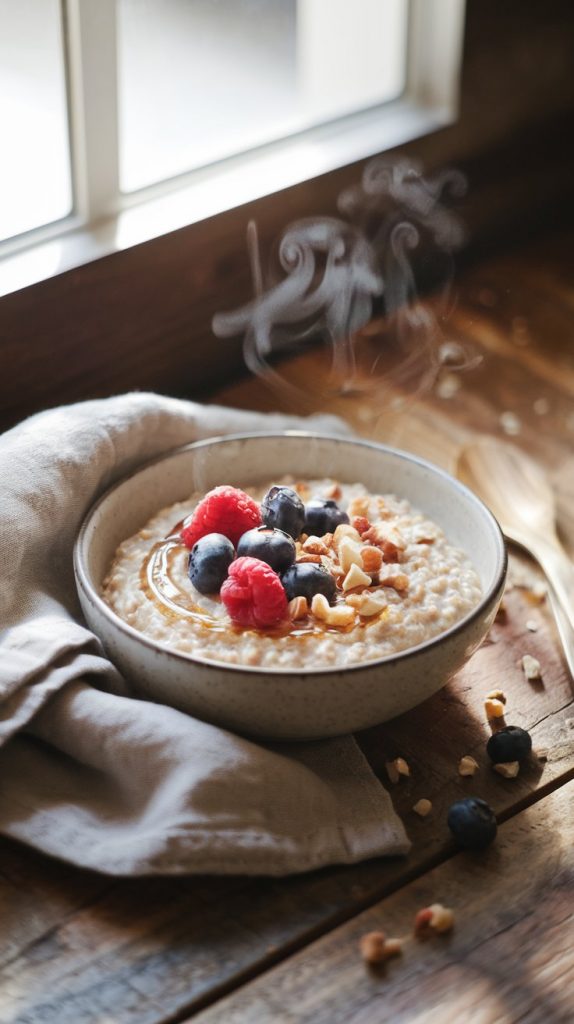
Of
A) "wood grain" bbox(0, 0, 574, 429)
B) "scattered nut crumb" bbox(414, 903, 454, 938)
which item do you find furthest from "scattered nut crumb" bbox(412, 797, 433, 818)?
"wood grain" bbox(0, 0, 574, 429)

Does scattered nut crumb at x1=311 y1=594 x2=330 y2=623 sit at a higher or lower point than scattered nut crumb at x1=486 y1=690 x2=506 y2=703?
higher

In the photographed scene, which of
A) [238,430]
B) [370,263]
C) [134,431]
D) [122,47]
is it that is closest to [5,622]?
[134,431]

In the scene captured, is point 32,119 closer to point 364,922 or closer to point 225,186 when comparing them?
point 225,186

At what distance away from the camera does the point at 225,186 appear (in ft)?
5.70

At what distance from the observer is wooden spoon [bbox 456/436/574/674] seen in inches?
57.4

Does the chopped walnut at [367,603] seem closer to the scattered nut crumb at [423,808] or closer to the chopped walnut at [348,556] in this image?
the chopped walnut at [348,556]

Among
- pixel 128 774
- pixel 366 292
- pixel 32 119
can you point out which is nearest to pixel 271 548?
pixel 128 774

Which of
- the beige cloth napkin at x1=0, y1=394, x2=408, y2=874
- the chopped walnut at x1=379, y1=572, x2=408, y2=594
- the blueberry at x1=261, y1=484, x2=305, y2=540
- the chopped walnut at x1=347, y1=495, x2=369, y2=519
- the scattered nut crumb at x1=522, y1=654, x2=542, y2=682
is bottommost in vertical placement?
the scattered nut crumb at x1=522, y1=654, x2=542, y2=682

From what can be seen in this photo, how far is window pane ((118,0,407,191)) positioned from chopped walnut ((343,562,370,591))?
0.68m

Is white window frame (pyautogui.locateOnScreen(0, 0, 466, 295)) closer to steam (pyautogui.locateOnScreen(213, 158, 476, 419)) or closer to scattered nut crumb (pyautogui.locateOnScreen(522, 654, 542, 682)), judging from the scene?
steam (pyautogui.locateOnScreen(213, 158, 476, 419))

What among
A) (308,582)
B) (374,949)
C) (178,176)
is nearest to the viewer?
(374,949)

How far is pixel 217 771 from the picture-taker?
1.10 meters

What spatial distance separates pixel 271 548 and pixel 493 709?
29cm

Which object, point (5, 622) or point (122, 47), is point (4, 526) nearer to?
point (5, 622)
